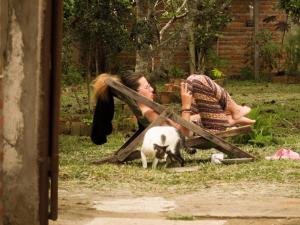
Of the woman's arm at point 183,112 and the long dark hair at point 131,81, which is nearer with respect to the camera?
the woman's arm at point 183,112

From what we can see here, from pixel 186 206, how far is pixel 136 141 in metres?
2.69

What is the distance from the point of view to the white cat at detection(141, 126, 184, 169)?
9.33m

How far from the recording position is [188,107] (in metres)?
10.4

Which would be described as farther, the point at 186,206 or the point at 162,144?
the point at 162,144

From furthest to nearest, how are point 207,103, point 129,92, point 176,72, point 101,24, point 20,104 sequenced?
1. point 176,72
2. point 101,24
3. point 207,103
4. point 129,92
5. point 20,104

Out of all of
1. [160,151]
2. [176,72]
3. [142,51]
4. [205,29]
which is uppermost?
Answer: [205,29]

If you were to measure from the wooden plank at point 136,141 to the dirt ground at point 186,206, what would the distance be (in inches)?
60.0

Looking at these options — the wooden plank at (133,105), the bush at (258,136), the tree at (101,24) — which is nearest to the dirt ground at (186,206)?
the wooden plank at (133,105)

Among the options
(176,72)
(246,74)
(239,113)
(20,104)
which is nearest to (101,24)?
(239,113)

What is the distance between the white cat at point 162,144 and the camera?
9328mm

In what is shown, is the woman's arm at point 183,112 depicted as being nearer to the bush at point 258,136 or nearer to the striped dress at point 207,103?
the striped dress at point 207,103

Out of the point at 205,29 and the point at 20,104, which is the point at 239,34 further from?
the point at 20,104

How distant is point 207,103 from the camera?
34.6 feet

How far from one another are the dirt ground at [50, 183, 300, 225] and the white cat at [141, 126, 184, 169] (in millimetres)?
1262
